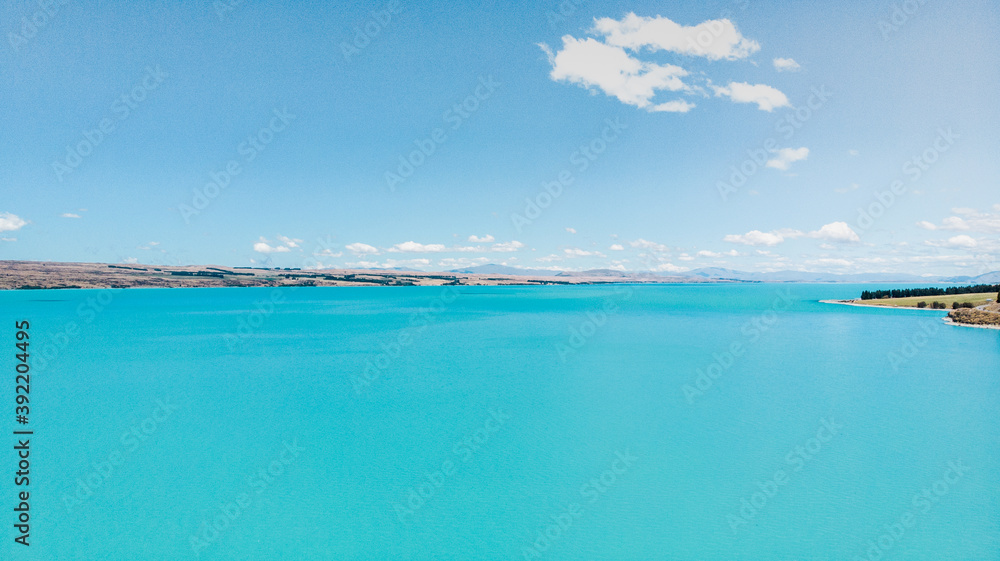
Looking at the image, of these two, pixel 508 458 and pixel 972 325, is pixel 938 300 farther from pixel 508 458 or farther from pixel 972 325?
pixel 508 458

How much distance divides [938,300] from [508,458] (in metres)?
102

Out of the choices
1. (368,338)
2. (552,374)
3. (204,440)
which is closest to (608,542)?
(204,440)

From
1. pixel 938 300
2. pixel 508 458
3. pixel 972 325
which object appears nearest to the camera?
pixel 508 458

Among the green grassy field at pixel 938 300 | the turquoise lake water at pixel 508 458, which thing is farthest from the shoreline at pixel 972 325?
the turquoise lake water at pixel 508 458

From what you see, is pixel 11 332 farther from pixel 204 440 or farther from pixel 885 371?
pixel 885 371

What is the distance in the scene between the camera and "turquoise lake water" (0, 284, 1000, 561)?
1067 cm

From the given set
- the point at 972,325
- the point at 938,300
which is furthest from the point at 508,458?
the point at 938,300

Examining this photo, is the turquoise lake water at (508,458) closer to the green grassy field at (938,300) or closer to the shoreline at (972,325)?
the shoreline at (972,325)

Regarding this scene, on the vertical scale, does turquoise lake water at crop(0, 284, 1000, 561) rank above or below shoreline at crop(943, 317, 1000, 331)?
below

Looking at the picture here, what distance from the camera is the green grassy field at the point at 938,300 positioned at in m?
73.9

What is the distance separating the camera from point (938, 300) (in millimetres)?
81125

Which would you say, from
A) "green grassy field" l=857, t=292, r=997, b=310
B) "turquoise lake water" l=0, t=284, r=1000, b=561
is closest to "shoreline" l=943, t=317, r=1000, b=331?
"green grassy field" l=857, t=292, r=997, b=310

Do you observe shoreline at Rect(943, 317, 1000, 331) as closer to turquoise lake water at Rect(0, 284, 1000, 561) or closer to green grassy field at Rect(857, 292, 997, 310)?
green grassy field at Rect(857, 292, 997, 310)

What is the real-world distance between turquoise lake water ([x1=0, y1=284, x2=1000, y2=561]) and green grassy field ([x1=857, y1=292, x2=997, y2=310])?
58.7 meters
